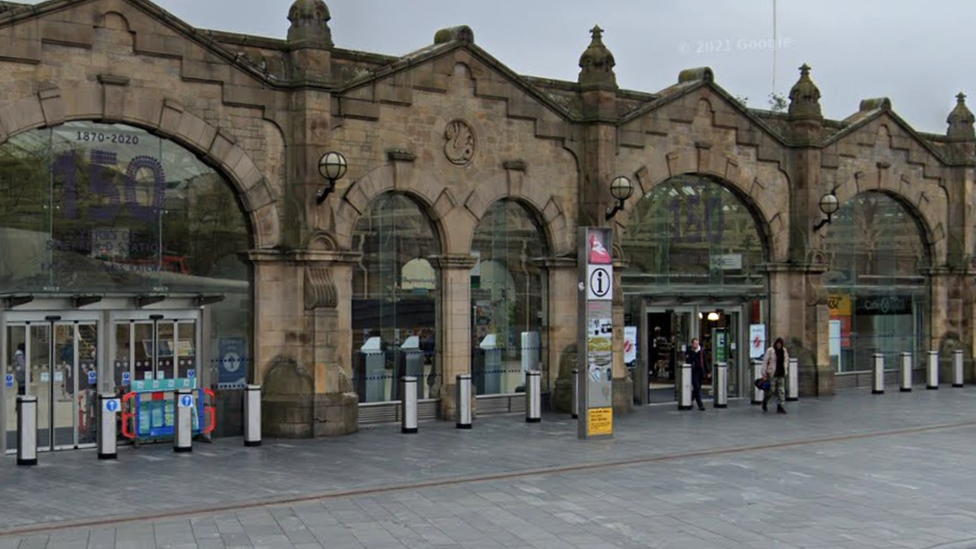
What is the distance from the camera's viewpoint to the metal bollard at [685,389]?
23281 mm

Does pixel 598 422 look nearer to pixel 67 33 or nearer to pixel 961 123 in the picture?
pixel 67 33

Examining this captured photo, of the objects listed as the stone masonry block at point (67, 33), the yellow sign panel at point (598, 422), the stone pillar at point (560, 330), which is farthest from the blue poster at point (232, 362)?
the stone pillar at point (560, 330)

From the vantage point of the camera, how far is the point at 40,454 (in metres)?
16.7

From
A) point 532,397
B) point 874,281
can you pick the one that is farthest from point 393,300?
point 874,281

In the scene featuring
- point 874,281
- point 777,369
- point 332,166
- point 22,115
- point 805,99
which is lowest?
point 777,369

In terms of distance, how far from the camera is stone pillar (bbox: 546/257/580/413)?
22391 mm

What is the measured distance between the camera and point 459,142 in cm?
2117

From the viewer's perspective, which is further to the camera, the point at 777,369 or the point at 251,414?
A: the point at 777,369

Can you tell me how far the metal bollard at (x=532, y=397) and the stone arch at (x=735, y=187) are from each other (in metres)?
3.95

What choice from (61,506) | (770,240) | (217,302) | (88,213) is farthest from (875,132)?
(61,506)

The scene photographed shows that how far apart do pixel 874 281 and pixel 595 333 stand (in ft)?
43.2

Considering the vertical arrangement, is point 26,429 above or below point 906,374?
above

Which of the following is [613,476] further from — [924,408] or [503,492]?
[924,408]

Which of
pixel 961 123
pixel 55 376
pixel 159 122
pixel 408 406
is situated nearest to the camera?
pixel 55 376
